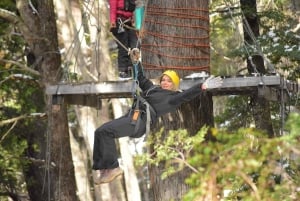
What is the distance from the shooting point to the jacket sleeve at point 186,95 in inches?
225

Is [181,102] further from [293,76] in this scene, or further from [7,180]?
[7,180]

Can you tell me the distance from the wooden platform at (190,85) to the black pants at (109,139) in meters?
0.35

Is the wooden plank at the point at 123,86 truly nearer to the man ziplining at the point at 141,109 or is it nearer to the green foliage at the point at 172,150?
the man ziplining at the point at 141,109

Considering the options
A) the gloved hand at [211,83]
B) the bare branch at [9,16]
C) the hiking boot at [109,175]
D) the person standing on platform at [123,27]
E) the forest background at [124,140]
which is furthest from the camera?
the bare branch at [9,16]

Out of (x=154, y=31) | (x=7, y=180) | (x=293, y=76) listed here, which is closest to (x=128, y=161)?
(x=7, y=180)

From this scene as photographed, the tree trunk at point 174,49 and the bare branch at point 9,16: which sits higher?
the bare branch at point 9,16

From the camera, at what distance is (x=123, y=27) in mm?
7598

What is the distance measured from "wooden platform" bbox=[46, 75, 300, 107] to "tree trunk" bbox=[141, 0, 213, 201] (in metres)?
0.28

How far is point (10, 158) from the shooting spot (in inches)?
490

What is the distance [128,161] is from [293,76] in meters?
9.87

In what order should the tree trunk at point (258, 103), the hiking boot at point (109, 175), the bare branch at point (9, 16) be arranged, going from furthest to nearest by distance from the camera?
1. the bare branch at point (9, 16)
2. the tree trunk at point (258, 103)
3. the hiking boot at point (109, 175)

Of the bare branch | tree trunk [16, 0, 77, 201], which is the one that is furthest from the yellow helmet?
the bare branch

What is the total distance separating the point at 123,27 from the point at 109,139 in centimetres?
188

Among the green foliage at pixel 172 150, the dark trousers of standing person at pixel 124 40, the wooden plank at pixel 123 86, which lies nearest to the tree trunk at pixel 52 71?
the dark trousers of standing person at pixel 124 40
